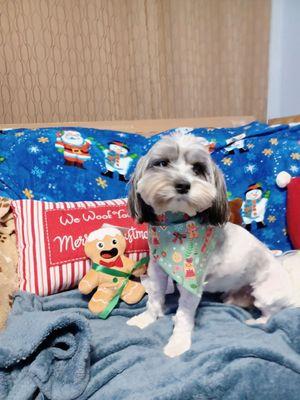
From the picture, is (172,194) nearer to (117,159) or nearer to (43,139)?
(117,159)

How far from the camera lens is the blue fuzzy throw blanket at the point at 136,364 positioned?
40.6 inches

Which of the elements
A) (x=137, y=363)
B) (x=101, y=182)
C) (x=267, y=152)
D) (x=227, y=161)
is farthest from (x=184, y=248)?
(x=267, y=152)

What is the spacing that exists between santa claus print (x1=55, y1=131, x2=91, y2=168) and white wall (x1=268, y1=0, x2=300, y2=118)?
2487mm

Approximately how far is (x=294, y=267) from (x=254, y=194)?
616mm

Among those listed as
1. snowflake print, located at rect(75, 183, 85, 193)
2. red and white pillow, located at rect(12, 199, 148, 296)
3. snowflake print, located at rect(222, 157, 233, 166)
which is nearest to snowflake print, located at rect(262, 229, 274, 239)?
snowflake print, located at rect(222, 157, 233, 166)

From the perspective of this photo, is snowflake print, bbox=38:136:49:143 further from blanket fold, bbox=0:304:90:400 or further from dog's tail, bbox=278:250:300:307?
dog's tail, bbox=278:250:300:307

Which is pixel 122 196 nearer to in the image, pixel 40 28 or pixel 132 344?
pixel 132 344

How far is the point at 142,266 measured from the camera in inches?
67.1

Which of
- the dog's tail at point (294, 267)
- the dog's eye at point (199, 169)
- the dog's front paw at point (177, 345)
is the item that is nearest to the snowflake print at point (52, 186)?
the dog's eye at point (199, 169)

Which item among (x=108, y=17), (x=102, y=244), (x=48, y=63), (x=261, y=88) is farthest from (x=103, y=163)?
(x=261, y=88)

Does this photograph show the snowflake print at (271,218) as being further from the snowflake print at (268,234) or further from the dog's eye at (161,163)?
the dog's eye at (161,163)

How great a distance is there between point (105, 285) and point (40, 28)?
2.13 m

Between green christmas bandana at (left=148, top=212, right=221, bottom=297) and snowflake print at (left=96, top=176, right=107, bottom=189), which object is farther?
snowflake print at (left=96, top=176, right=107, bottom=189)

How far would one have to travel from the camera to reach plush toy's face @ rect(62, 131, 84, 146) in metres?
2.09
